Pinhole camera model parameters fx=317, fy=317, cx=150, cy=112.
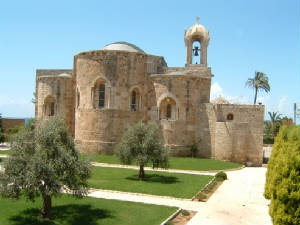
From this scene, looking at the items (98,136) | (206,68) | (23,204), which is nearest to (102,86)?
(98,136)

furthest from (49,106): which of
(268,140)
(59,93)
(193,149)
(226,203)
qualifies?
(268,140)

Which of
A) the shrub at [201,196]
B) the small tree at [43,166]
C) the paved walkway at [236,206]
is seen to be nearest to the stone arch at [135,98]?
the paved walkway at [236,206]

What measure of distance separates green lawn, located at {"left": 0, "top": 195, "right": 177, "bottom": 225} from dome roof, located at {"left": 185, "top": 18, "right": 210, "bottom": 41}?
68.2ft

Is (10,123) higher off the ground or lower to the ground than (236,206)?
higher

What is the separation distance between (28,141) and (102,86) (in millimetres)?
17219

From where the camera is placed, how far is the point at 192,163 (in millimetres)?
24109

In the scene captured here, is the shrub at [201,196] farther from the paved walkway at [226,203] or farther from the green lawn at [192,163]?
the green lawn at [192,163]

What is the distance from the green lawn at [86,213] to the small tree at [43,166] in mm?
677

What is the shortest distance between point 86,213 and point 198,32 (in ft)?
Result: 73.7

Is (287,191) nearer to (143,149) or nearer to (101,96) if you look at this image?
(143,149)

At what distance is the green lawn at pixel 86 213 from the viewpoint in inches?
438

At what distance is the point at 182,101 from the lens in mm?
27516

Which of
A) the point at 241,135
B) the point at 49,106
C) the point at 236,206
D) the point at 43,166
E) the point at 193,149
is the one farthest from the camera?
the point at 49,106

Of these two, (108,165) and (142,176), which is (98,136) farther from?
(142,176)
